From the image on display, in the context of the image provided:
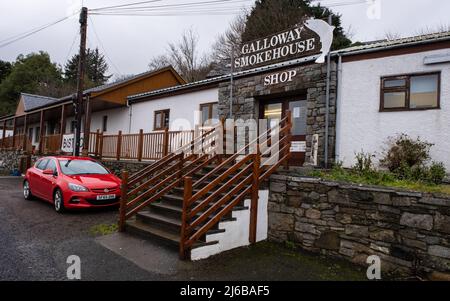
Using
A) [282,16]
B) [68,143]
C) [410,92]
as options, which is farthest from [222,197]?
[282,16]

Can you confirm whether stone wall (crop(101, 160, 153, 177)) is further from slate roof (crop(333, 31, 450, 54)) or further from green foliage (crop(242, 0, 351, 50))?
green foliage (crop(242, 0, 351, 50))

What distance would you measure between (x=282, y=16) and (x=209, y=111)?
1441 cm

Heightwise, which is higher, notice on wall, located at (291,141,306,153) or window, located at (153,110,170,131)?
window, located at (153,110,170,131)

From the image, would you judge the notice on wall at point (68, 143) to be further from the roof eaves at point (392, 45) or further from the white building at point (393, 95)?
the roof eaves at point (392, 45)

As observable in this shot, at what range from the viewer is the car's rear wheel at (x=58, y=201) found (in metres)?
7.75

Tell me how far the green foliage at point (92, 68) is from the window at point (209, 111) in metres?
44.4

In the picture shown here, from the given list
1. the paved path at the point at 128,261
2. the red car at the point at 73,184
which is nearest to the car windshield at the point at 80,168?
the red car at the point at 73,184

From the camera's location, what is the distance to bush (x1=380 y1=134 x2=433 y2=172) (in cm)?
684

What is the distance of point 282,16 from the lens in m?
22.5

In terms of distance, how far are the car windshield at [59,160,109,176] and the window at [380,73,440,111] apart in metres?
8.18

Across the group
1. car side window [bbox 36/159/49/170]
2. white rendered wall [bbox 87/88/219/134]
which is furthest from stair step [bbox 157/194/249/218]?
white rendered wall [bbox 87/88/219/134]

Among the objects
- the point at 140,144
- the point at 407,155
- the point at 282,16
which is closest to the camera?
the point at 407,155

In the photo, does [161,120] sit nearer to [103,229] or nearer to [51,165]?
[51,165]

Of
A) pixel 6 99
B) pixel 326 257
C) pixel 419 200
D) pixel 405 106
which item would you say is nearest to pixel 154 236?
pixel 326 257
